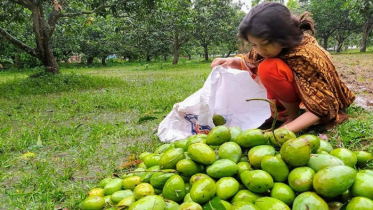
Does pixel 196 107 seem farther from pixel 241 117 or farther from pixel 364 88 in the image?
pixel 364 88

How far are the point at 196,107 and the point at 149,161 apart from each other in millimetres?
977

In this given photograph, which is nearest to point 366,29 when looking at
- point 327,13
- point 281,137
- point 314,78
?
point 327,13

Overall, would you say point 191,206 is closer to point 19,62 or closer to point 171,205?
point 171,205

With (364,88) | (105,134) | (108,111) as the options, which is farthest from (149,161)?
(364,88)

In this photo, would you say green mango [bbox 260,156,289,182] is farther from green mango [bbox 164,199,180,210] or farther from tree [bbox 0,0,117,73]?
tree [bbox 0,0,117,73]

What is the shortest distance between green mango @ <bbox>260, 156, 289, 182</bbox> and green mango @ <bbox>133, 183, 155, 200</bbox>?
1.55 feet

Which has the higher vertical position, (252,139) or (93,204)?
(252,139)

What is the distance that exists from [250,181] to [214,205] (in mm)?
176

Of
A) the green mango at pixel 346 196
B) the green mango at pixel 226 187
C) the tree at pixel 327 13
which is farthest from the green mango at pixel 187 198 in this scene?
the tree at pixel 327 13

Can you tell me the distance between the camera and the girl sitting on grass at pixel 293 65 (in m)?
2.04

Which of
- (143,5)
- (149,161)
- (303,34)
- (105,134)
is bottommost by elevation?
(105,134)

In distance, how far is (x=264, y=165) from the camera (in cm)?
117

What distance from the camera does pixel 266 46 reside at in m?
2.11

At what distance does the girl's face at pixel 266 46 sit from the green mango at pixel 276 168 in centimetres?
112
